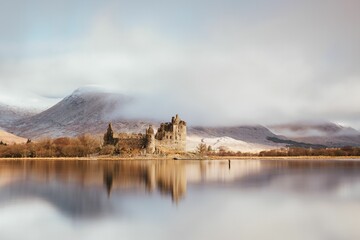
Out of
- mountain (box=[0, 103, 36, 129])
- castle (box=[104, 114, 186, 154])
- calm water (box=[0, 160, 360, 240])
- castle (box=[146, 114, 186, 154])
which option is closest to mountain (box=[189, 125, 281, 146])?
castle (box=[146, 114, 186, 154])

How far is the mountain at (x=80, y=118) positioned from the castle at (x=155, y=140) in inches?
2106

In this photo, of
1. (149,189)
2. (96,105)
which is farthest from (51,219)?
(96,105)

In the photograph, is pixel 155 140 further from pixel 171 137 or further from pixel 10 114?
pixel 10 114

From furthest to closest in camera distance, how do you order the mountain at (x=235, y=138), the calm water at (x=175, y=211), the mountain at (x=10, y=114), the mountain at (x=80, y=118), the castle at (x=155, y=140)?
the mountain at (x=10, y=114) → the mountain at (x=80, y=118) → the mountain at (x=235, y=138) → the castle at (x=155, y=140) → the calm water at (x=175, y=211)

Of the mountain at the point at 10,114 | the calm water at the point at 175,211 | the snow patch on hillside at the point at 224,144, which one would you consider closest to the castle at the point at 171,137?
the snow patch on hillside at the point at 224,144

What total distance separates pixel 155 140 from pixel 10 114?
419 feet

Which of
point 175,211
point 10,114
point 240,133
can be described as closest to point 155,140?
point 175,211

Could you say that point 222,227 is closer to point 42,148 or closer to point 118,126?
point 42,148

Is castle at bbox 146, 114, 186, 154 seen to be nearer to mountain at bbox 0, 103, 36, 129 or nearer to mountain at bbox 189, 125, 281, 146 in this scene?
mountain at bbox 189, 125, 281, 146

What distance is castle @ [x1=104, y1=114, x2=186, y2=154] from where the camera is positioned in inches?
2933

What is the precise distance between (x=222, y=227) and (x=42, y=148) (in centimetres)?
6629

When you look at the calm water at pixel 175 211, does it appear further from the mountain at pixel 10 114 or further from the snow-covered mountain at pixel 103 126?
the mountain at pixel 10 114

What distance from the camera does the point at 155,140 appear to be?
3140 inches

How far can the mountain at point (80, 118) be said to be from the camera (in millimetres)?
147625
